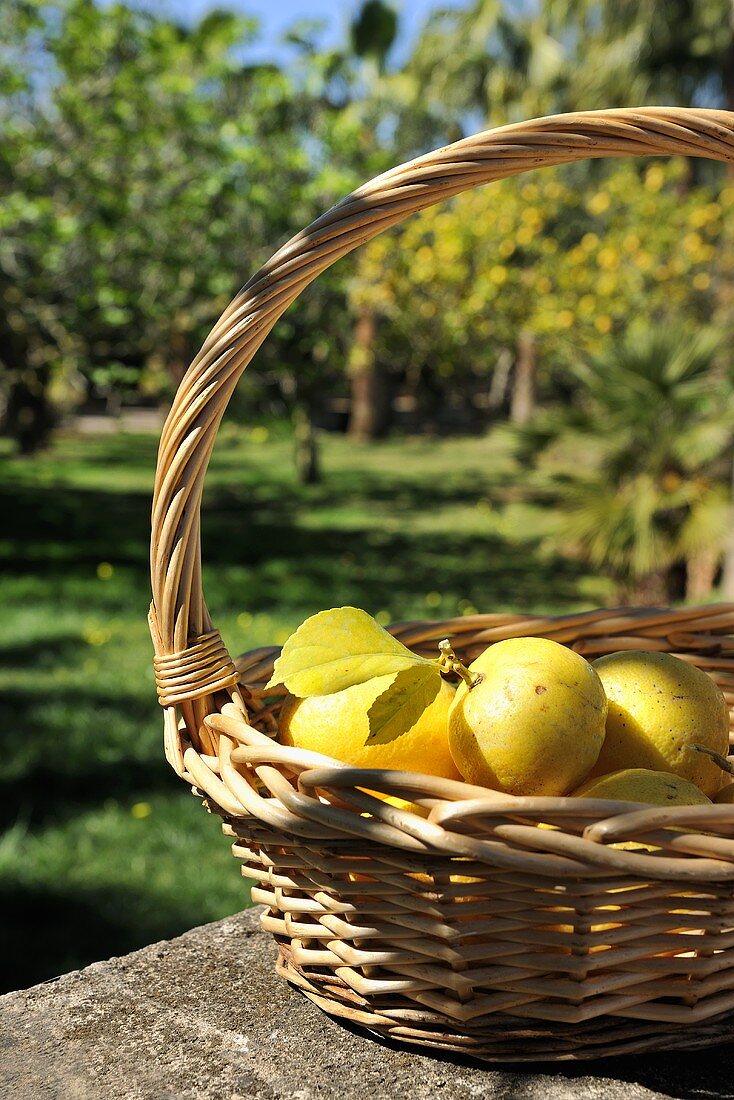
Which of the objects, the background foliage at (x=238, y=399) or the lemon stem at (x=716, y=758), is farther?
the background foliage at (x=238, y=399)

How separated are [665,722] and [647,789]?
0.55ft

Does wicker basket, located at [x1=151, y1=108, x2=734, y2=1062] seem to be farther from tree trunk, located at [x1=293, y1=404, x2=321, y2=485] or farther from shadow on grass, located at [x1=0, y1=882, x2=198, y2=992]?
tree trunk, located at [x1=293, y1=404, x2=321, y2=485]

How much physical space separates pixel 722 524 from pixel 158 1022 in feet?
17.0

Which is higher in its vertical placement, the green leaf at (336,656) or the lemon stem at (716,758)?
the green leaf at (336,656)

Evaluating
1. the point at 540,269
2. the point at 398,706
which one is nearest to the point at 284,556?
the point at 540,269

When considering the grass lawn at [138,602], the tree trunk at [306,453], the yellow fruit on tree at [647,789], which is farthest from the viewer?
the tree trunk at [306,453]

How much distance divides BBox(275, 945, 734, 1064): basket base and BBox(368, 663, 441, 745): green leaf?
0.85 ft

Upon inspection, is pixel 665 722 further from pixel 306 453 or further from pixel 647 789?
pixel 306 453

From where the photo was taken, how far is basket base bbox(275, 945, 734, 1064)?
3.09 feet

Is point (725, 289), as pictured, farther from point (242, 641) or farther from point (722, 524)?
point (242, 641)

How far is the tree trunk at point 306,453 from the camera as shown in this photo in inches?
416

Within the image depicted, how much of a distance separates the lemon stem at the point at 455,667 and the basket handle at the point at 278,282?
0.26m

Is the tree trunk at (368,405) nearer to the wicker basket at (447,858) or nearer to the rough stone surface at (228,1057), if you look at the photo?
the wicker basket at (447,858)

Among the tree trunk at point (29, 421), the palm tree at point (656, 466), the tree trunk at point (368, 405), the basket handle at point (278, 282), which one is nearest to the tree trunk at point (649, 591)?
the palm tree at point (656, 466)
